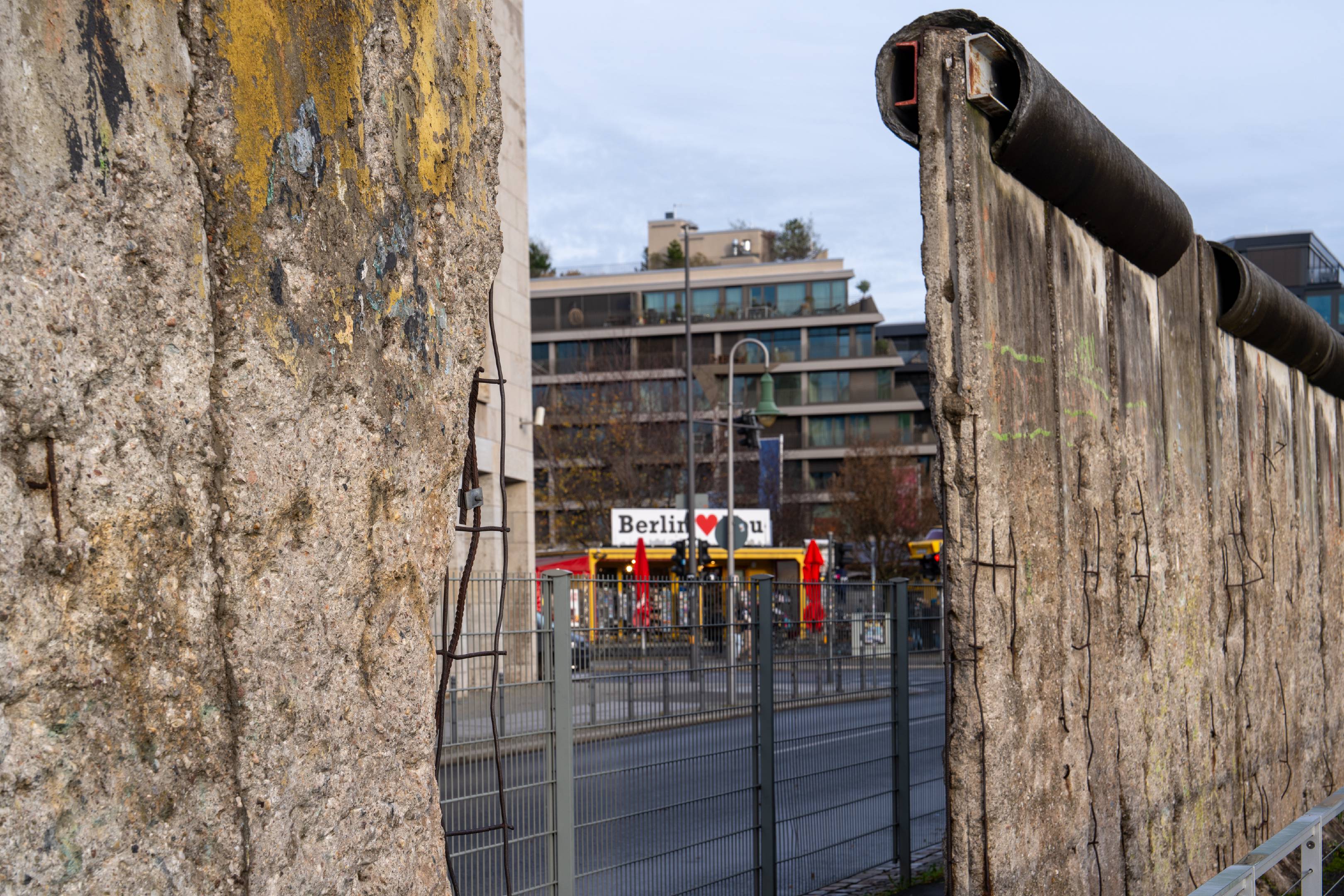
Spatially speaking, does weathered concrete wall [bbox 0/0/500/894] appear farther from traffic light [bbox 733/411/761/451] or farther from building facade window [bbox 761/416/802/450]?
building facade window [bbox 761/416/802/450]

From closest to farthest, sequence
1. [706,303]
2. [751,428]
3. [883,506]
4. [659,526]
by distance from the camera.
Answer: [659,526]
[751,428]
[883,506]
[706,303]

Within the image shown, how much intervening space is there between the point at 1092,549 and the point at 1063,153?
1.54 m

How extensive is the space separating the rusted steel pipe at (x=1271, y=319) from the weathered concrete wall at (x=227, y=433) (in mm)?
5788

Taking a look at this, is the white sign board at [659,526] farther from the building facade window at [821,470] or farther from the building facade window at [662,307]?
the building facade window at [662,307]

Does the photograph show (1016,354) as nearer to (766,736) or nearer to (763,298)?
(766,736)

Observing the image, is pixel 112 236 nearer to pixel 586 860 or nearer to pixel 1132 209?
pixel 586 860

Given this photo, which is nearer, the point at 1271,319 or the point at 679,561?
the point at 1271,319

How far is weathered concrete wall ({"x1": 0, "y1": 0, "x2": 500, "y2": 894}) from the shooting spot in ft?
5.89

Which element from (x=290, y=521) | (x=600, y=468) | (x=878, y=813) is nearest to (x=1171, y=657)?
(x=878, y=813)

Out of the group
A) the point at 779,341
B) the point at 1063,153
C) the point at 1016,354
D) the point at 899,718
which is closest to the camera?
the point at 1016,354

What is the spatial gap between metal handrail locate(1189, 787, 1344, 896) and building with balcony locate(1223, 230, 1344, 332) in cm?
6471

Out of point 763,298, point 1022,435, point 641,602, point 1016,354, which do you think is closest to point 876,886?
point 641,602

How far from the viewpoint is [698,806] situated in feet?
19.5

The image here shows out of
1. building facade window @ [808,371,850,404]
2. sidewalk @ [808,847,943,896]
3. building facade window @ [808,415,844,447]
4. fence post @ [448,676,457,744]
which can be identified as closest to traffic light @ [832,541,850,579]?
building facade window @ [808,415,844,447]
